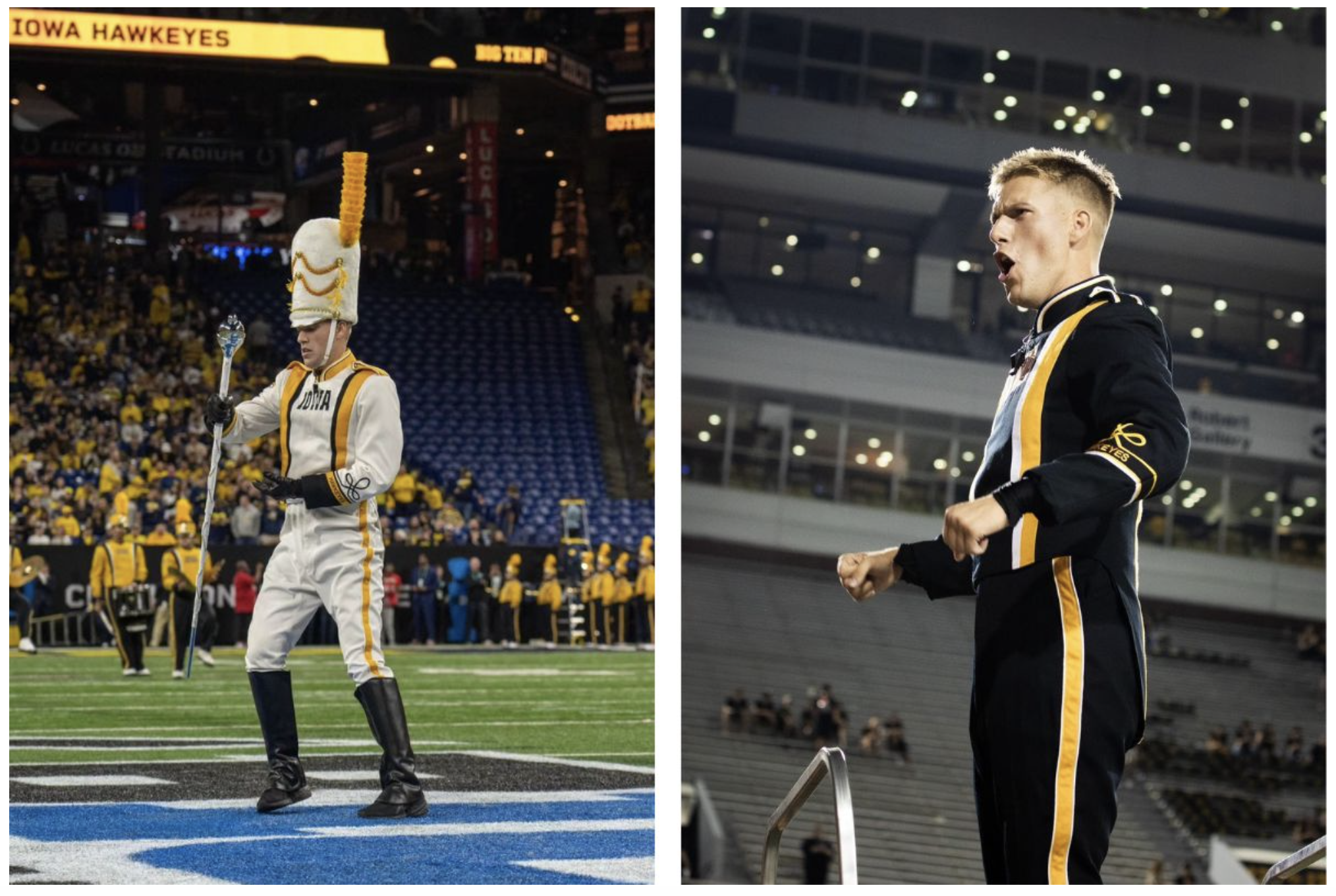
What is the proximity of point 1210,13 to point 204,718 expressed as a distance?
23.6 m

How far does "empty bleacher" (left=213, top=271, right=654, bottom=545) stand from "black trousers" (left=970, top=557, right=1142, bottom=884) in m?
5.76

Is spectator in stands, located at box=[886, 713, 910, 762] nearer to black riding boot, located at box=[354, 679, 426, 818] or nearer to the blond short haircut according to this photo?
black riding boot, located at box=[354, 679, 426, 818]

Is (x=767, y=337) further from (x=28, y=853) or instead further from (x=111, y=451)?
(x=28, y=853)

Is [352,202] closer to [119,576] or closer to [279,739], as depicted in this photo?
[279,739]

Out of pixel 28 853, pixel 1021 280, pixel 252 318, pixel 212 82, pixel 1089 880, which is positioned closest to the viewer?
pixel 1089 880

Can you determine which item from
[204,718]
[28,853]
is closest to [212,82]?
[204,718]

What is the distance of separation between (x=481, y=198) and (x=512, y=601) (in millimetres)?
3167

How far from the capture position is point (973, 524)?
78.8 inches

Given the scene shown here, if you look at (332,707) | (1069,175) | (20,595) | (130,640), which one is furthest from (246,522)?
(1069,175)

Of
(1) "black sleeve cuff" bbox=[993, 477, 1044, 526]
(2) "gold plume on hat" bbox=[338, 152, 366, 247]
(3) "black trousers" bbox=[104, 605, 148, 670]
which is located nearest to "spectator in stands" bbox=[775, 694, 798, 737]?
(3) "black trousers" bbox=[104, 605, 148, 670]

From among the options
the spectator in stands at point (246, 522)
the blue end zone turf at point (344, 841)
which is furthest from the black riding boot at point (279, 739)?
the spectator in stands at point (246, 522)

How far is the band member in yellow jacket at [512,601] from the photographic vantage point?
1132cm

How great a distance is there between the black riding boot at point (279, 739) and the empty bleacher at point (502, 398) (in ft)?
12.7

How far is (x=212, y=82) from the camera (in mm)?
9500
